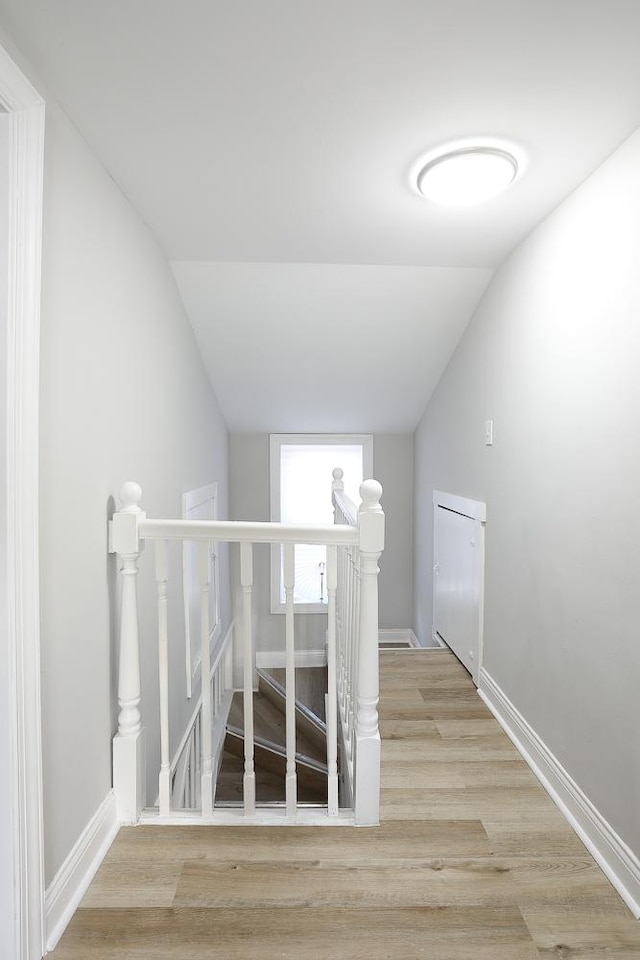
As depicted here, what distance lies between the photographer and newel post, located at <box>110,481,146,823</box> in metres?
1.56

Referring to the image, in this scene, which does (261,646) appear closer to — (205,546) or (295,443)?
(295,443)

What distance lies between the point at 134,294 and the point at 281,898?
71.9 inches

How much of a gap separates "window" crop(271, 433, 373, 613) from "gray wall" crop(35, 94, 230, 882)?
2162 mm

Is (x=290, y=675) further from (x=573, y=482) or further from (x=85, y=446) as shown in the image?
(x=573, y=482)

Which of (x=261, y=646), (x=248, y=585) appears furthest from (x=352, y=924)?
(x=261, y=646)

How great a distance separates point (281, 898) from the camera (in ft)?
4.36

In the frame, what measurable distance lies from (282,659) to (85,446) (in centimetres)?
314

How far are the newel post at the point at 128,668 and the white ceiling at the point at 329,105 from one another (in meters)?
0.98

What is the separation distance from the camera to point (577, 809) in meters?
1.62

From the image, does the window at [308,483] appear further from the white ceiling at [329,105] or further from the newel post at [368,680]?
the newel post at [368,680]

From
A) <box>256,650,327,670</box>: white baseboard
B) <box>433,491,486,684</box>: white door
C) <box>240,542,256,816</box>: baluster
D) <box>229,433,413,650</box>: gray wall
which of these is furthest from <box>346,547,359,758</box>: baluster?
<box>229,433,413,650</box>: gray wall

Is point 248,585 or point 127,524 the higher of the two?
point 127,524

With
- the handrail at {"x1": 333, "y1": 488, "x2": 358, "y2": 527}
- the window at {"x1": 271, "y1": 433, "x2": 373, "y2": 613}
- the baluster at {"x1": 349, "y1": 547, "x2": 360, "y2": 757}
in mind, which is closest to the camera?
the baluster at {"x1": 349, "y1": 547, "x2": 360, "y2": 757}

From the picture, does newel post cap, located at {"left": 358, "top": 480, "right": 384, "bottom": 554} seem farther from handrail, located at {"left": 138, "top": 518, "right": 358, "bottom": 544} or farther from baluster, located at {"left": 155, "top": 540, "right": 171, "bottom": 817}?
baluster, located at {"left": 155, "top": 540, "right": 171, "bottom": 817}
